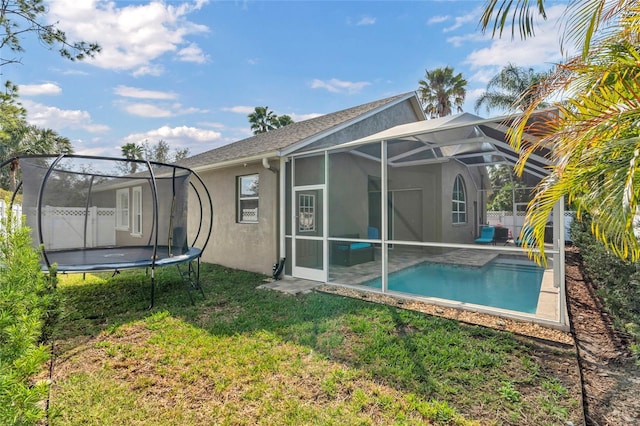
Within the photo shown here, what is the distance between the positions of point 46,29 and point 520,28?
1272 cm

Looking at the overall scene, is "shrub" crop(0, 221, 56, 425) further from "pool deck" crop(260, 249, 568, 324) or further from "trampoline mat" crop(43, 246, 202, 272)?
"pool deck" crop(260, 249, 568, 324)

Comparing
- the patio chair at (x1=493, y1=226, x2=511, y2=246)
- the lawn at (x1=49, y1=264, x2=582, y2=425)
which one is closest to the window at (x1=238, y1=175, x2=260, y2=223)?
the lawn at (x1=49, y1=264, x2=582, y2=425)

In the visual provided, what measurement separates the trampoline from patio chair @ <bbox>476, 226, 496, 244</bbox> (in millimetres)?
10563

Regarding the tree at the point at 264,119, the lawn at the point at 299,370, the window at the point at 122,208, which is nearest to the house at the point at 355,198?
the lawn at the point at 299,370

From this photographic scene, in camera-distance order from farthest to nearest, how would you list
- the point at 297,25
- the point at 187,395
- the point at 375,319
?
the point at 297,25 → the point at 375,319 → the point at 187,395

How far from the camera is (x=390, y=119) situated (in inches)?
434

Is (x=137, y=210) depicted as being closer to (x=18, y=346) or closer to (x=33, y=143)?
(x=18, y=346)

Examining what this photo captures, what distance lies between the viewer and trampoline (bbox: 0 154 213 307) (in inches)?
221

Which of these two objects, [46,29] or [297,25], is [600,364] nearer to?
[297,25]

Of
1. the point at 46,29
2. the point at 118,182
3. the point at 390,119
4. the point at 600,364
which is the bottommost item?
the point at 600,364

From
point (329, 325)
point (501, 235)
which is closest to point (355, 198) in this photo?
point (329, 325)

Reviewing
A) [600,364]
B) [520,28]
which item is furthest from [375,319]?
[520,28]

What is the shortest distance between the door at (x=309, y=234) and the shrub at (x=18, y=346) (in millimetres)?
5203

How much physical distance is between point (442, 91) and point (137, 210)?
21163mm
